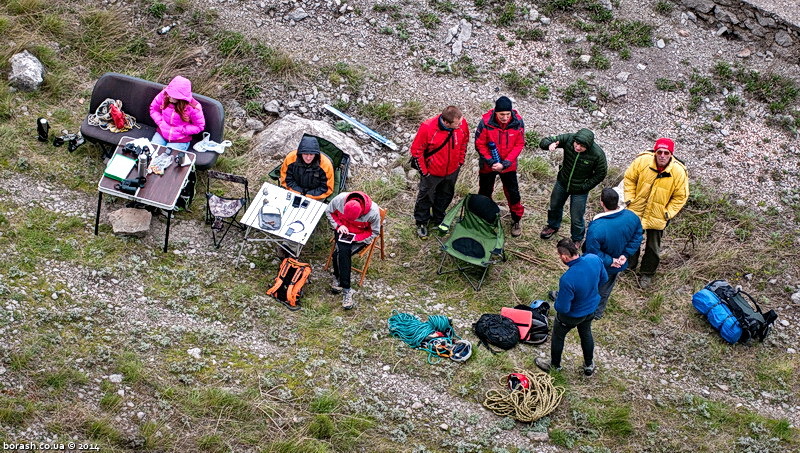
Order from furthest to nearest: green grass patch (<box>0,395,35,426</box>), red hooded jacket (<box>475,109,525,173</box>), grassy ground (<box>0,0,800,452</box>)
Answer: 1. red hooded jacket (<box>475,109,525,173</box>)
2. grassy ground (<box>0,0,800,452</box>)
3. green grass patch (<box>0,395,35,426</box>)

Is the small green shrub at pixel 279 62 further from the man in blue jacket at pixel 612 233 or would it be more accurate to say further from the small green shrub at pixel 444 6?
the man in blue jacket at pixel 612 233

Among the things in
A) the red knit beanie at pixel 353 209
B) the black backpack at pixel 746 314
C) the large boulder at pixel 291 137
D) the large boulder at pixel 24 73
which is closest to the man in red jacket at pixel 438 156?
the red knit beanie at pixel 353 209

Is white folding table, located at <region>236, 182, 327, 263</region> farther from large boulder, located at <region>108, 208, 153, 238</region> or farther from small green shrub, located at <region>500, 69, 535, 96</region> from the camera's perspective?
small green shrub, located at <region>500, 69, 535, 96</region>

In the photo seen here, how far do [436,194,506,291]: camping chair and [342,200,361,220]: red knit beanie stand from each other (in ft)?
3.73

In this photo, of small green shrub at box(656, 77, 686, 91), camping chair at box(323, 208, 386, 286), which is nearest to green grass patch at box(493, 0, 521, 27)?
small green shrub at box(656, 77, 686, 91)

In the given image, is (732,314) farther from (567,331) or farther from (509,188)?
(509,188)

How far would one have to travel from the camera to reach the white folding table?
7699 mm

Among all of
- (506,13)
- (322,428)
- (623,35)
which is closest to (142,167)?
(322,428)

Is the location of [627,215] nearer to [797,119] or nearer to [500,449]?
[500,449]

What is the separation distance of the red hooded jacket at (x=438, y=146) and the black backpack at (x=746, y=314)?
3102 mm

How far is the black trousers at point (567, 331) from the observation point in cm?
652

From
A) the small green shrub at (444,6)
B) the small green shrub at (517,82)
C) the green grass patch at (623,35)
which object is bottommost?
the small green shrub at (517,82)

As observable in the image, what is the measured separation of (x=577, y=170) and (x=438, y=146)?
152cm

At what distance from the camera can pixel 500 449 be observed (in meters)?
6.16
